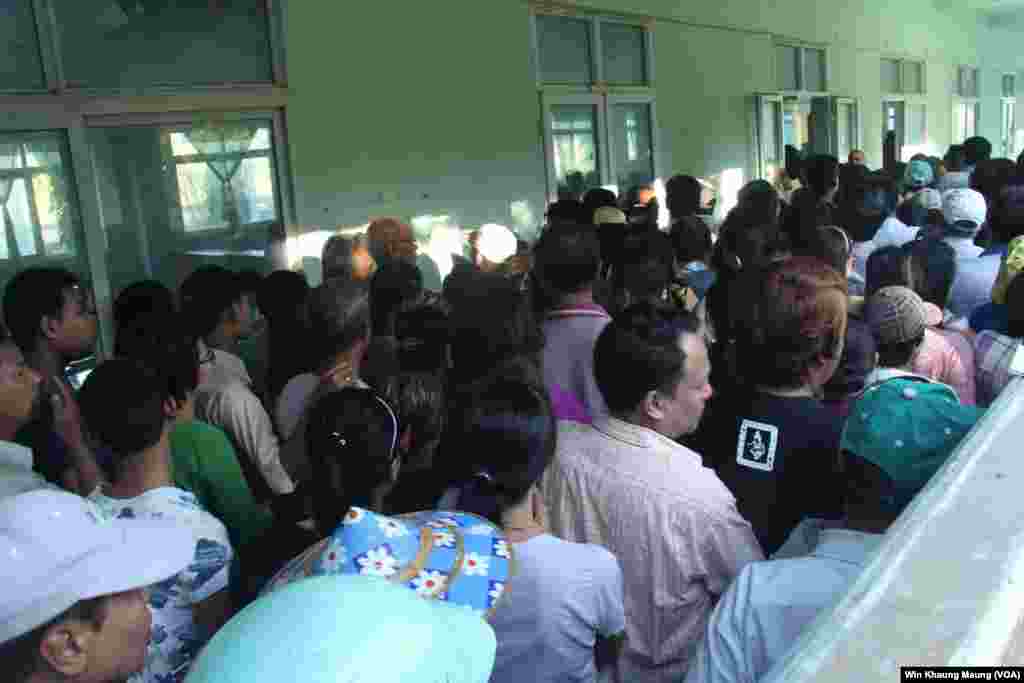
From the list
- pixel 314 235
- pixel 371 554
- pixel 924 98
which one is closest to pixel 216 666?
pixel 371 554

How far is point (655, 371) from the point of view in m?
1.74

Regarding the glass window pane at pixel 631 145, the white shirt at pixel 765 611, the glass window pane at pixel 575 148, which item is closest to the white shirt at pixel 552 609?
the white shirt at pixel 765 611

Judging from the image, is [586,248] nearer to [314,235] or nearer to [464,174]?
[314,235]

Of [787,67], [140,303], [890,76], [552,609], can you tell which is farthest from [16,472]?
[890,76]

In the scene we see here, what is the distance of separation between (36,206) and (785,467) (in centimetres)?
308

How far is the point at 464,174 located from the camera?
538cm

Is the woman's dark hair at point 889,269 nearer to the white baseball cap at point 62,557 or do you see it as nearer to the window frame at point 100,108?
the white baseball cap at point 62,557

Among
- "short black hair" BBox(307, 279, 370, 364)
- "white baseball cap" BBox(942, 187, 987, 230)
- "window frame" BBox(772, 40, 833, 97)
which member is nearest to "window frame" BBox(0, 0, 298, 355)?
"short black hair" BBox(307, 279, 370, 364)

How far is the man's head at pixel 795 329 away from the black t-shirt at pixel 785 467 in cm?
6

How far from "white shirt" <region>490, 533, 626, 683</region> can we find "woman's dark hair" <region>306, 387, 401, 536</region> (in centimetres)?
32

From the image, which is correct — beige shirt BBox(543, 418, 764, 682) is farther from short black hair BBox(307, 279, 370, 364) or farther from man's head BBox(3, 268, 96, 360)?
man's head BBox(3, 268, 96, 360)

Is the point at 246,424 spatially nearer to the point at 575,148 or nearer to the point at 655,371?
the point at 655,371

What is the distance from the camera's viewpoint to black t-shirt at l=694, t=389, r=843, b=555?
1.87m

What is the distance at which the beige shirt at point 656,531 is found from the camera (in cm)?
159
